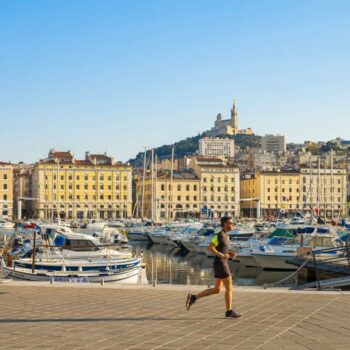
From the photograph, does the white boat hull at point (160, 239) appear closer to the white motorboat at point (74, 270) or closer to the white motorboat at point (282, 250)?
the white motorboat at point (282, 250)

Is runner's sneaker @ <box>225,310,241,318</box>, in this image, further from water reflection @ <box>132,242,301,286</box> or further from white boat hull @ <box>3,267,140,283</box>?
water reflection @ <box>132,242,301,286</box>

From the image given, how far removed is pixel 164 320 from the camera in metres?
10.5

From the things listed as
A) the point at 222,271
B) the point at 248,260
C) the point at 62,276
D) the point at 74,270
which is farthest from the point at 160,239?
the point at 222,271

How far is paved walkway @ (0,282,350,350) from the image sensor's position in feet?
28.0

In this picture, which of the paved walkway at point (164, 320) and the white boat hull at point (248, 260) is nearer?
the paved walkway at point (164, 320)

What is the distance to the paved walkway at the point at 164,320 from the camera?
853 cm

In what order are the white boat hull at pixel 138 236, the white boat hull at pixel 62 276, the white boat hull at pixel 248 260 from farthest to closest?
the white boat hull at pixel 138 236
the white boat hull at pixel 248 260
the white boat hull at pixel 62 276

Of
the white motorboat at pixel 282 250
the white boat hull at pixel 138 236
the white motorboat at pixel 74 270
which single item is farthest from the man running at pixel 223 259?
the white boat hull at pixel 138 236

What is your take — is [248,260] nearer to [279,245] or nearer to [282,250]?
[279,245]

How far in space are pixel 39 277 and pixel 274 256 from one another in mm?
15850

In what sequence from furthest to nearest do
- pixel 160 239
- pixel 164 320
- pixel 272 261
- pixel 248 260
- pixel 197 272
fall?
pixel 160 239
pixel 248 260
pixel 197 272
pixel 272 261
pixel 164 320

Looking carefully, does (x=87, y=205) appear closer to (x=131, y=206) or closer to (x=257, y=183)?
(x=131, y=206)

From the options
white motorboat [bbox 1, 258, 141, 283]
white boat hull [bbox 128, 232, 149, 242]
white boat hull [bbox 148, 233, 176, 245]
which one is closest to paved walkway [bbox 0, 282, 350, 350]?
white motorboat [bbox 1, 258, 141, 283]

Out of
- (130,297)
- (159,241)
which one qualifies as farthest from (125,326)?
(159,241)
